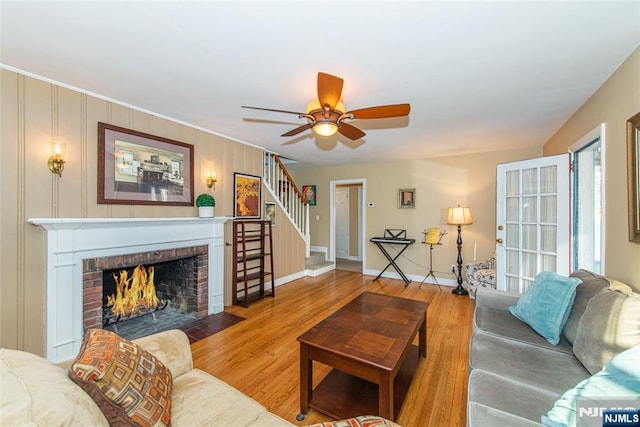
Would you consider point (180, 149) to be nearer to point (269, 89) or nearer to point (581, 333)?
point (269, 89)

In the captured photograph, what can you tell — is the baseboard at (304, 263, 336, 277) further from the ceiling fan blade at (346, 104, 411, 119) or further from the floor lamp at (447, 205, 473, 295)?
the ceiling fan blade at (346, 104, 411, 119)

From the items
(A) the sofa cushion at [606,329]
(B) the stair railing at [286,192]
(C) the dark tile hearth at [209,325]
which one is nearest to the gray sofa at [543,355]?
(A) the sofa cushion at [606,329]

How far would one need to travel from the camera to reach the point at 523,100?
8.24 ft

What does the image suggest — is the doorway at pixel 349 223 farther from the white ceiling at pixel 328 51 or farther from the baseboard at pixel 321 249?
the white ceiling at pixel 328 51

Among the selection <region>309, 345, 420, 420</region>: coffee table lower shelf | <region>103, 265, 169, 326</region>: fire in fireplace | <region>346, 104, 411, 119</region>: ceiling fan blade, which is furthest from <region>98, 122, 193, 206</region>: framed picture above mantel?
<region>309, 345, 420, 420</region>: coffee table lower shelf

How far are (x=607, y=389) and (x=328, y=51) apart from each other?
2200mm

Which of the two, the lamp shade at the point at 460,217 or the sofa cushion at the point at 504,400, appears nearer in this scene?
the sofa cushion at the point at 504,400

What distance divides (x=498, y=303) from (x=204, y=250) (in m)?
3.26

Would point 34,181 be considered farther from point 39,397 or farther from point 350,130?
point 350,130

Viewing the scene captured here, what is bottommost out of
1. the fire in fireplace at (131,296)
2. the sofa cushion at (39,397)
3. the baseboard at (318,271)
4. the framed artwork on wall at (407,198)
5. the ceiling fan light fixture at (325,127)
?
the baseboard at (318,271)

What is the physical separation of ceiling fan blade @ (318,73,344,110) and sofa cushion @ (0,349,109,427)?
1.78 m

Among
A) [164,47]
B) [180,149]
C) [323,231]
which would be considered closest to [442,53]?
[164,47]

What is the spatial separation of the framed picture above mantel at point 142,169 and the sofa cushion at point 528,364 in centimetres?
327

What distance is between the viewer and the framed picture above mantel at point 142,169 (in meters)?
2.54
